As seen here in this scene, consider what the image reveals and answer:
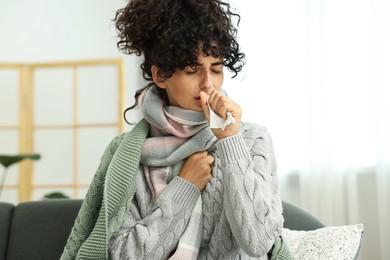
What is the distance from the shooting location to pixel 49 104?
487 centimetres

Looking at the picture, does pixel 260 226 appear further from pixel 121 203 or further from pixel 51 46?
pixel 51 46

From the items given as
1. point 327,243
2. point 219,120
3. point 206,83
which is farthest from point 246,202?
point 327,243

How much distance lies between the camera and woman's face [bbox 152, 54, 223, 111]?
1580 mm

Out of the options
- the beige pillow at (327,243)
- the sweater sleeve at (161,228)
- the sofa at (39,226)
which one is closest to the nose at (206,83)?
the sweater sleeve at (161,228)

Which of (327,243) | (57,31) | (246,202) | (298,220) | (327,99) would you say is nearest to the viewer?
(246,202)

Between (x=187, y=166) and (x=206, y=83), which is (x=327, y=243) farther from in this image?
(x=206, y=83)

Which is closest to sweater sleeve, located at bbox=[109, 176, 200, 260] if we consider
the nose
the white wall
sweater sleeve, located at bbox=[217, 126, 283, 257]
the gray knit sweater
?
the gray knit sweater

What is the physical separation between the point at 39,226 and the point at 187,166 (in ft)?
2.55

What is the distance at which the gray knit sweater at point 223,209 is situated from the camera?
1493mm

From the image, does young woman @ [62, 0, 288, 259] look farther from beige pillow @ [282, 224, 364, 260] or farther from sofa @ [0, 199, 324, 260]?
sofa @ [0, 199, 324, 260]

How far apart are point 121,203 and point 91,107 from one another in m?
3.29

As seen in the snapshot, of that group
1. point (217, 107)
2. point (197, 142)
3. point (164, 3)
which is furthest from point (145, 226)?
point (164, 3)

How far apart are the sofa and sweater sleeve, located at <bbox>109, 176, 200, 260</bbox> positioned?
1.90ft

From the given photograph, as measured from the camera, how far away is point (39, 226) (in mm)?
2168
